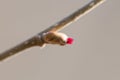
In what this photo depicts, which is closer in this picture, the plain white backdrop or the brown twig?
the brown twig

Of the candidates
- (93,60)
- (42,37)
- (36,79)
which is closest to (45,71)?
(36,79)

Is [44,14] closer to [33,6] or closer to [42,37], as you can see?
[33,6]

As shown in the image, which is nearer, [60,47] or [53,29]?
[53,29]

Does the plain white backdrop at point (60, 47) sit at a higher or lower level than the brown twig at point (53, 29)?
higher

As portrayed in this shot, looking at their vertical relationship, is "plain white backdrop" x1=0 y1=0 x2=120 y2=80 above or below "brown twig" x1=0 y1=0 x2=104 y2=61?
above

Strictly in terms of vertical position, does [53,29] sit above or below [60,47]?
below
